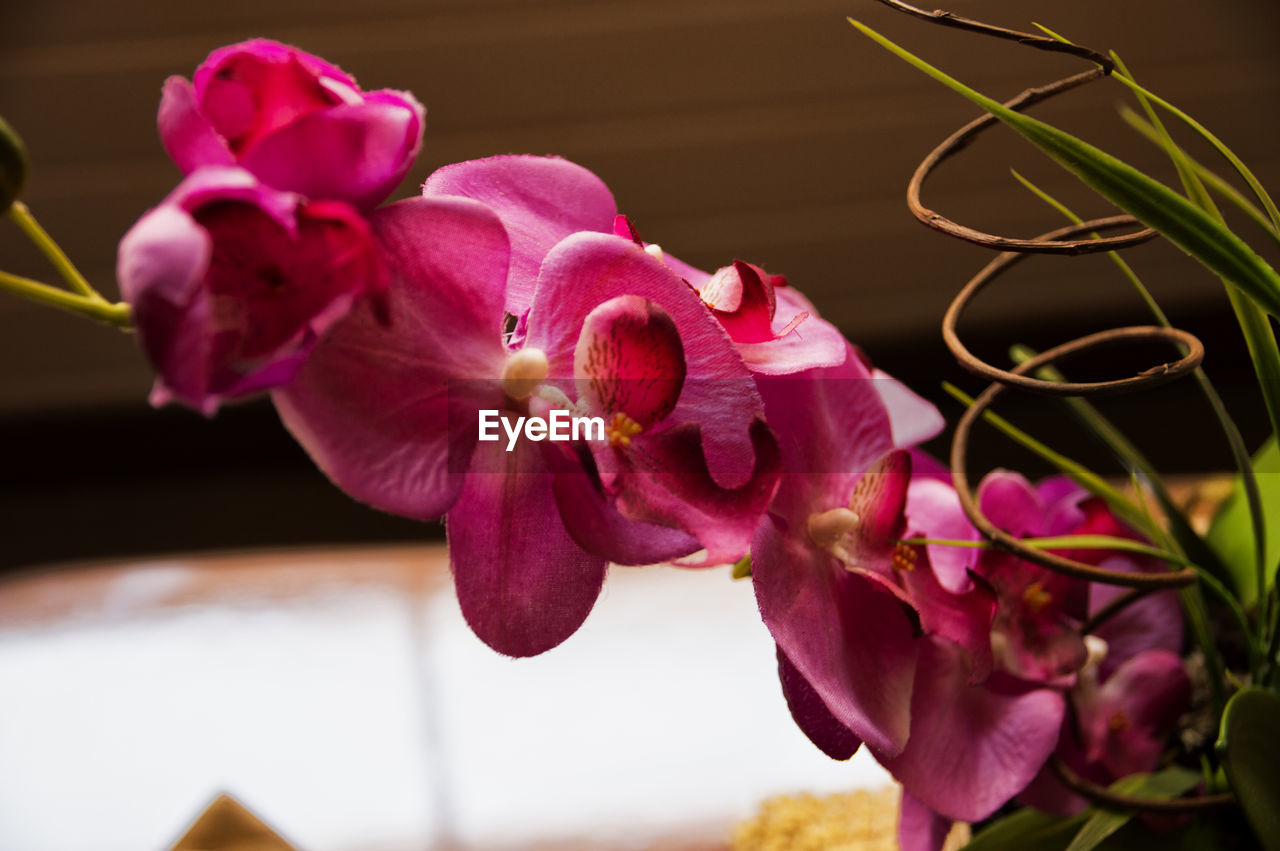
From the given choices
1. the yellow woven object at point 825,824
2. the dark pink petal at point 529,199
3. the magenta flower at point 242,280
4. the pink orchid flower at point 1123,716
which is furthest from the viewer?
the yellow woven object at point 825,824

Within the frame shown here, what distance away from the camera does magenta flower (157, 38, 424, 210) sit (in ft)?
0.75

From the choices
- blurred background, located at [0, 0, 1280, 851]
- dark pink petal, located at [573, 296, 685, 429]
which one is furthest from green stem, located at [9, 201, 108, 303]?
blurred background, located at [0, 0, 1280, 851]

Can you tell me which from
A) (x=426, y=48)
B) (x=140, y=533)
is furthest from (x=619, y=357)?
(x=140, y=533)

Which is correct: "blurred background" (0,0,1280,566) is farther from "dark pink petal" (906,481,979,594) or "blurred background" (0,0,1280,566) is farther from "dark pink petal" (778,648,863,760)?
"dark pink petal" (778,648,863,760)

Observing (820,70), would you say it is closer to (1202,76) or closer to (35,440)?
(1202,76)

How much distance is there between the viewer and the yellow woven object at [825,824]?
56 cm

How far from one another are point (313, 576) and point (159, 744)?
164mm

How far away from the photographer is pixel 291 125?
0.74ft

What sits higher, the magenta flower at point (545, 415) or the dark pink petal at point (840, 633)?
the magenta flower at point (545, 415)

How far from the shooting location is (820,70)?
1.86 m

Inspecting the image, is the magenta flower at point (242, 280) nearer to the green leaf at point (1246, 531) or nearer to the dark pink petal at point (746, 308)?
the dark pink petal at point (746, 308)

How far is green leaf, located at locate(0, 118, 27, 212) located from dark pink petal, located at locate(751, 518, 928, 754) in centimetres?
19

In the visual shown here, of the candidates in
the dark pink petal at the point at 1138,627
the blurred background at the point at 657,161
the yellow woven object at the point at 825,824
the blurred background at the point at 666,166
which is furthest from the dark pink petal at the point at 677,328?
the blurred background at the point at 657,161

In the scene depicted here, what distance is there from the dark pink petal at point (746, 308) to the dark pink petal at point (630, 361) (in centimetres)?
4
